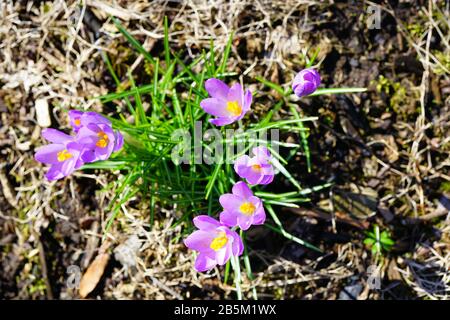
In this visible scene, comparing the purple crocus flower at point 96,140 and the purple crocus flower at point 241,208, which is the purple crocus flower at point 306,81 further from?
the purple crocus flower at point 96,140

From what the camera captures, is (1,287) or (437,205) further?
(1,287)

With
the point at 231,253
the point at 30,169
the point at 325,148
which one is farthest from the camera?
the point at 30,169

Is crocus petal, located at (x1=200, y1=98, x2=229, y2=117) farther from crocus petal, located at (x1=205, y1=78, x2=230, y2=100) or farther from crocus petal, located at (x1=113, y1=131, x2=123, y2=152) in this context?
crocus petal, located at (x1=113, y1=131, x2=123, y2=152)

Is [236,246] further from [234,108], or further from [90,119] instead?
[90,119]

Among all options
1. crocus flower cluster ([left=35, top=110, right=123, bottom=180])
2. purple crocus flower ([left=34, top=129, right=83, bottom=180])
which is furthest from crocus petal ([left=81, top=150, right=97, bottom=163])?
purple crocus flower ([left=34, top=129, right=83, bottom=180])

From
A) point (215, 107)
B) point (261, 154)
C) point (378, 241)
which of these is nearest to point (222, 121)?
point (215, 107)
